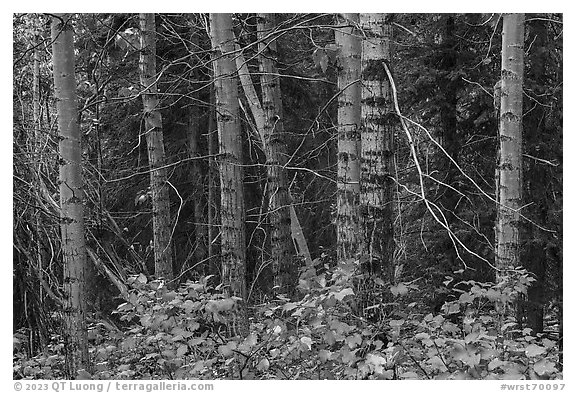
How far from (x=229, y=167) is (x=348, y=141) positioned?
5.33 feet

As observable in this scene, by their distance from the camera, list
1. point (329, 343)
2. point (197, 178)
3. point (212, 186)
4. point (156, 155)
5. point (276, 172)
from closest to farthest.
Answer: point (329, 343) → point (276, 172) → point (156, 155) → point (212, 186) → point (197, 178)

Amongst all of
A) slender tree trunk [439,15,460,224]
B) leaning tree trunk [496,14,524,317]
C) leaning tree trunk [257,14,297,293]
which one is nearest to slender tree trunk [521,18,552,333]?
slender tree trunk [439,15,460,224]

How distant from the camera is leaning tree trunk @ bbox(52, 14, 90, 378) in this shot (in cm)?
502

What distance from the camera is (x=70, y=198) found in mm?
5039

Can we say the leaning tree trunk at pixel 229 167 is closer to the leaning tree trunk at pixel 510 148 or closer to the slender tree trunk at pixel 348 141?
the slender tree trunk at pixel 348 141

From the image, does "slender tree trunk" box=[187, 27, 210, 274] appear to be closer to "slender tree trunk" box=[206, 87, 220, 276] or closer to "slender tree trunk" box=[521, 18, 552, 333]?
"slender tree trunk" box=[206, 87, 220, 276]

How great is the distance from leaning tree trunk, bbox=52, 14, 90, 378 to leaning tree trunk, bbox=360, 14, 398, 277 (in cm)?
243

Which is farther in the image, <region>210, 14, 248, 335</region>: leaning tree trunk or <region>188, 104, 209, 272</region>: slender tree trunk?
<region>188, 104, 209, 272</region>: slender tree trunk

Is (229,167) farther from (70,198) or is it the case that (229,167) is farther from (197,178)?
(197,178)

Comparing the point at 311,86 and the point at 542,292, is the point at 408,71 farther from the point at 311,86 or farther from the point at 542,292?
the point at 542,292

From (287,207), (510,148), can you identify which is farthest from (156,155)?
(510,148)

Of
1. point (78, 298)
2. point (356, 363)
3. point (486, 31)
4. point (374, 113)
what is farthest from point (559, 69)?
point (78, 298)

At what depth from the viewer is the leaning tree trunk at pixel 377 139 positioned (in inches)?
180

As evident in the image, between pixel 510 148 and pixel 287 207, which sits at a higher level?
pixel 510 148
